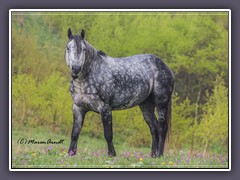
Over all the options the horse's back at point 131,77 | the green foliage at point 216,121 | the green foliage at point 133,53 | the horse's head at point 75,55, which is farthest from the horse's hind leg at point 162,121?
the horse's head at point 75,55

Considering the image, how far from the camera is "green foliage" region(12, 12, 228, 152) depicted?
1216cm

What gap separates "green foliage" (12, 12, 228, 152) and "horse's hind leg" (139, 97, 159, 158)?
19.1 inches

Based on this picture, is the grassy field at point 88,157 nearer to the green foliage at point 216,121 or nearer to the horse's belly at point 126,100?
the green foliage at point 216,121

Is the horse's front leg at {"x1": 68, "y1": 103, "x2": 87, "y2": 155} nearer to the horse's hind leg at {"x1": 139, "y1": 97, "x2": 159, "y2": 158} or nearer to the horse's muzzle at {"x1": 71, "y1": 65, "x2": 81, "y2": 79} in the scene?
the horse's muzzle at {"x1": 71, "y1": 65, "x2": 81, "y2": 79}

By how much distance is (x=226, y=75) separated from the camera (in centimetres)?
1225

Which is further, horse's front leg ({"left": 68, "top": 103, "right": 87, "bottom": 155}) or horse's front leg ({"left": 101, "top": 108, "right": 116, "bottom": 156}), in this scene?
horse's front leg ({"left": 68, "top": 103, "right": 87, "bottom": 155})

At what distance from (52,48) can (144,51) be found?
222cm

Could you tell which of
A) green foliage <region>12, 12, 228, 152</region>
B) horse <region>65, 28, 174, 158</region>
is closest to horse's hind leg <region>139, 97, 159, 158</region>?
horse <region>65, 28, 174, 158</region>

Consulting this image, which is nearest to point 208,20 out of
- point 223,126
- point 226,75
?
point 226,75

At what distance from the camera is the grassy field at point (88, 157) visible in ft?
36.6

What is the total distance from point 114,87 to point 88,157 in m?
1.51

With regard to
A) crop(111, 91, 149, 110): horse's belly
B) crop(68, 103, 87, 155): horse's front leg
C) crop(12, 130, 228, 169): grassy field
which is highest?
crop(111, 91, 149, 110): horse's belly

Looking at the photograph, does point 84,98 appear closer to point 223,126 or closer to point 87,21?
point 87,21

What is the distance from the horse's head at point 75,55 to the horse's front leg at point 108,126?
101cm
